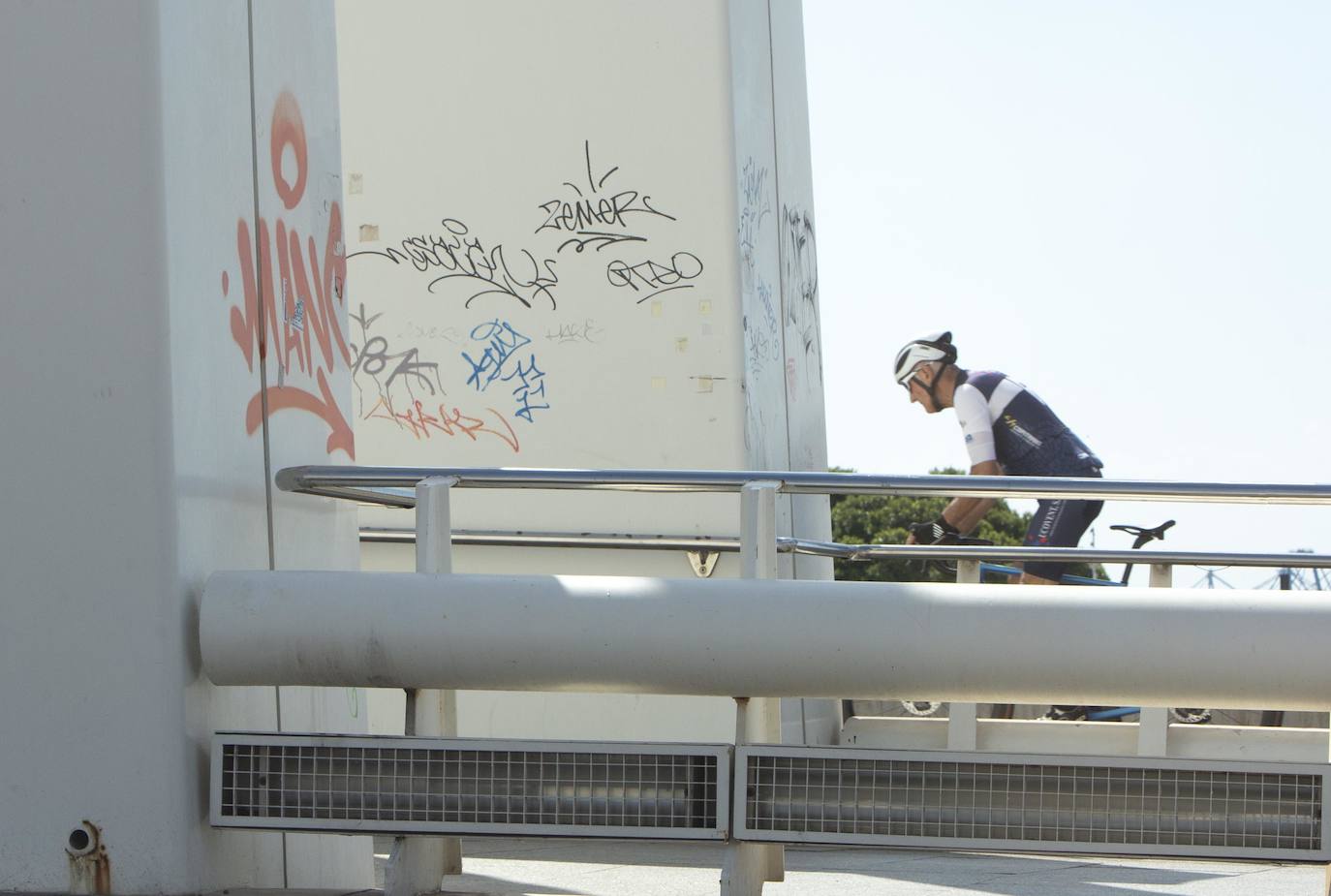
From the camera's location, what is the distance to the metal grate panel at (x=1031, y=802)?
353 centimetres

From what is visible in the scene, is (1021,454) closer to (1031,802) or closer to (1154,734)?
(1154,734)

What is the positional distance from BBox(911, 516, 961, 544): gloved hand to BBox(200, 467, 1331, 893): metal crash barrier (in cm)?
441

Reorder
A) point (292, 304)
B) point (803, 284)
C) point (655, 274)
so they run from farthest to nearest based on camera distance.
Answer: point (803, 284) → point (655, 274) → point (292, 304)

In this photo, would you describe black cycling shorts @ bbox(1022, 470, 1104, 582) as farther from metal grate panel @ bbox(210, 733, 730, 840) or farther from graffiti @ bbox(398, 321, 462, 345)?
metal grate panel @ bbox(210, 733, 730, 840)

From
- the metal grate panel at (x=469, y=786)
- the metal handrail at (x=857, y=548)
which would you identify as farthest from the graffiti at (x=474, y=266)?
the metal grate panel at (x=469, y=786)

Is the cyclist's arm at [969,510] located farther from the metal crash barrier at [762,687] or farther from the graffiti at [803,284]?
the metal crash barrier at [762,687]

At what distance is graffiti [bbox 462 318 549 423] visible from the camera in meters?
7.91

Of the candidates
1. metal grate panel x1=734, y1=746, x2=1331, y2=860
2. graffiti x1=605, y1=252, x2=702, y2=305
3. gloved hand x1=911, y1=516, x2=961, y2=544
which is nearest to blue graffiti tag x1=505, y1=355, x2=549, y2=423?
graffiti x1=605, y1=252, x2=702, y2=305

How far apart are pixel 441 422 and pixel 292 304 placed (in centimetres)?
342

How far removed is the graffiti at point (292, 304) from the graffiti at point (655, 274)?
283cm

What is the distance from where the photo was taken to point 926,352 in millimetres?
8578

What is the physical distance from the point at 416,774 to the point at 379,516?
168 inches

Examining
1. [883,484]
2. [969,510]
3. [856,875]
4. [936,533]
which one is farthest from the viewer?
[969,510]

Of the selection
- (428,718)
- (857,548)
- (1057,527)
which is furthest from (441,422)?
(428,718)
